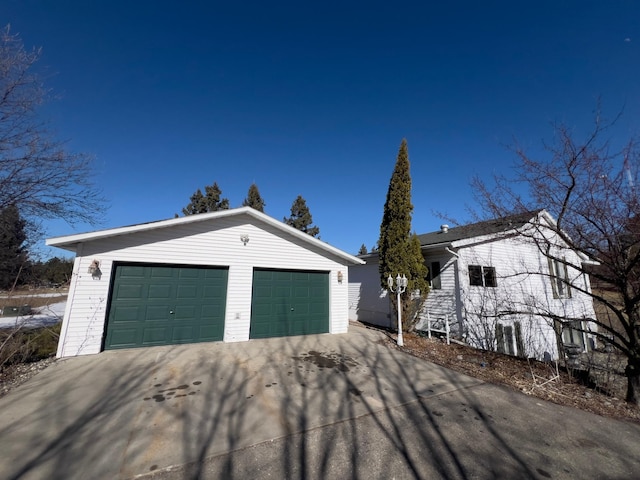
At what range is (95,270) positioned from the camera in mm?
6184

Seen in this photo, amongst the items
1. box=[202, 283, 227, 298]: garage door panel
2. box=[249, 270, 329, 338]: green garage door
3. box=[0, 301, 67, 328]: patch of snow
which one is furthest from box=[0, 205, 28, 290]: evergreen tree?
box=[249, 270, 329, 338]: green garage door

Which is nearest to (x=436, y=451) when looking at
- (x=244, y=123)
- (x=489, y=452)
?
(x=489, y=452)

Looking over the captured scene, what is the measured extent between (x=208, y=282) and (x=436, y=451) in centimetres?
639

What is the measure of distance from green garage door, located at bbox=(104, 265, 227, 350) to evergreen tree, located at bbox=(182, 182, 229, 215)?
17.1 m

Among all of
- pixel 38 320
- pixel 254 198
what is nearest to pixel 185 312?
pixel 38 320

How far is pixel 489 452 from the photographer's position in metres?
2.86

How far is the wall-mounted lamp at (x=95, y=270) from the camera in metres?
6.15

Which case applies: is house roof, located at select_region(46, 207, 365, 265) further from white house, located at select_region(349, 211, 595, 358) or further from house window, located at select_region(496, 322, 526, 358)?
house window, located at select_region(496, 322, 526, 358)

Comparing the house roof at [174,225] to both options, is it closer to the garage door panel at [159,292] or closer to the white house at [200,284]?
the white house at [200,284]

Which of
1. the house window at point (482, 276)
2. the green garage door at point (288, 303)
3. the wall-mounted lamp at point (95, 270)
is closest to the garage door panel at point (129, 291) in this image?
the wall-mounted lamp at point (95, 270)

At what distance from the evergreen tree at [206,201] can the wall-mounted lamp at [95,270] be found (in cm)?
1747

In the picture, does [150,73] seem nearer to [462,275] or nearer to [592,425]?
[462,275]

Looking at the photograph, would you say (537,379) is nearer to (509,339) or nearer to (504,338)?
(504,338)

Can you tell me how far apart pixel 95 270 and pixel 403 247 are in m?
9.07
